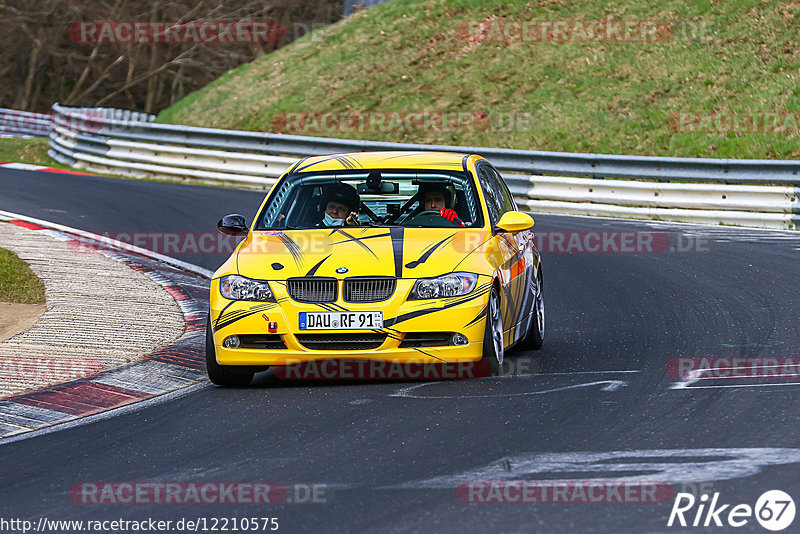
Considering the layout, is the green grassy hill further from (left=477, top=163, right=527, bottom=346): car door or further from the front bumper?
the front bumper

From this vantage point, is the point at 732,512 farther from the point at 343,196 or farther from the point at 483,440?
the point at 343,196

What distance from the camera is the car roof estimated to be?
9.67 meters

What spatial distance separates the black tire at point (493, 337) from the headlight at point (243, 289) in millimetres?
1379

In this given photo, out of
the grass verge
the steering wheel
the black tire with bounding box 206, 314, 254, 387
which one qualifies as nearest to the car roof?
the steering wheel

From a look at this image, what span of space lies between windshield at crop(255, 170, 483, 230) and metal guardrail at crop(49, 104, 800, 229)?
34.3 ft

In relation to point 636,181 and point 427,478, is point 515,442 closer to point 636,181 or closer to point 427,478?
point 427,478

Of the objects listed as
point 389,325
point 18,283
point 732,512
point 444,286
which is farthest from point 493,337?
point 18,283

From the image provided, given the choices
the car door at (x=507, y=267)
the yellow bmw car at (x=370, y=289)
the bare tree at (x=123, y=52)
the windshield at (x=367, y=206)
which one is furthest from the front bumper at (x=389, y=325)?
the bare tree at (x=123, y=52)

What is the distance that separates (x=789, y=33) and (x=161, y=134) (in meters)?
13.8

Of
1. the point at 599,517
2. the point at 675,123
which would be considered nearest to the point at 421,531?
the point at 599,517

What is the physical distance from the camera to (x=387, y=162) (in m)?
9.77

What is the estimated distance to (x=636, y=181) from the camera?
2128cm

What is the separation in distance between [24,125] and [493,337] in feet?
122

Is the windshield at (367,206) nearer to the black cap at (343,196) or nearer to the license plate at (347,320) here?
the black cap at (343,196)
